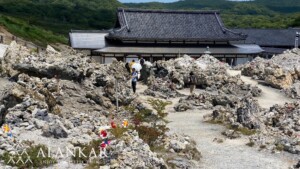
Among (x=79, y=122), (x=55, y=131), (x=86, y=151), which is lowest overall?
(x=79, y=122)

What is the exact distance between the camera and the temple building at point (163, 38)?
5278 cm

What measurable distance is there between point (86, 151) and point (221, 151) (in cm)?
606

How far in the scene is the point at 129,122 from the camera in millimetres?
22094

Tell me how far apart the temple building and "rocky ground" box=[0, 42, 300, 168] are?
16807mm

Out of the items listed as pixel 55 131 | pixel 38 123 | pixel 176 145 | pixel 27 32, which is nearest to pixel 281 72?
pixel 176 145

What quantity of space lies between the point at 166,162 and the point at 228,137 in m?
5.94

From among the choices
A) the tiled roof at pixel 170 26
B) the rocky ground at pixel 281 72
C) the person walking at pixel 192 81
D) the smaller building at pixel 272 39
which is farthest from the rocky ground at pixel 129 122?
the smaller building at pixel 272 39

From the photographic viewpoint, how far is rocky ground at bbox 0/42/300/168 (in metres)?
14.4

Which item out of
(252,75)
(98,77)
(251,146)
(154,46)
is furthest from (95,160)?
(154,46)

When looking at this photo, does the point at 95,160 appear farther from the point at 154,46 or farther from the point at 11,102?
the point at 154,46

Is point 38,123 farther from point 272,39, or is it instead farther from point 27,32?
point 272,39

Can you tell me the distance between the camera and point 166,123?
23.2 metres

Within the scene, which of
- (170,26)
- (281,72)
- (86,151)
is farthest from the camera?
(170,26)

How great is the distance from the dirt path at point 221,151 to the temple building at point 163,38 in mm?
27662
